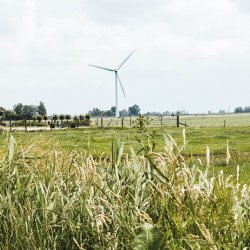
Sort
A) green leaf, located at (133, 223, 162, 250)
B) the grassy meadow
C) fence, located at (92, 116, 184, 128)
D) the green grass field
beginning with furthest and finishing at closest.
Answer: fence, located at (92, 116, 184, 128) → the green grass field → the grassy meadow → green leaf, located at (133, 223, 162, 250)

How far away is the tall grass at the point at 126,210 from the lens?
3.20 meters

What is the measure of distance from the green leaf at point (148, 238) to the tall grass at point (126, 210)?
0.04 ft

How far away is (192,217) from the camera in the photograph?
3.21m

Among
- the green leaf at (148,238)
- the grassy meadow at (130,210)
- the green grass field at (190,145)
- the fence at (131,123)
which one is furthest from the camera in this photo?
the fence at (131,123)

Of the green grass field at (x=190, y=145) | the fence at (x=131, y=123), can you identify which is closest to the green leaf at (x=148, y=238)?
the green grass field at (x=190, y=145)

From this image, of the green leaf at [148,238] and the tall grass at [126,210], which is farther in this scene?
the tall grass at [126,210]

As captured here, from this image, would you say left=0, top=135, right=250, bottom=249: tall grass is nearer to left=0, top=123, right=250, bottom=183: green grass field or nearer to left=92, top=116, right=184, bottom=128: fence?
left=0, top=123, right=250, bottom=183: green grass field

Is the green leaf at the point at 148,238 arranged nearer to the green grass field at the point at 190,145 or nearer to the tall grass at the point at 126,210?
the tall grass at the point at 126,210

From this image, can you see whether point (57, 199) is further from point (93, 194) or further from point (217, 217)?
point (217, 217)

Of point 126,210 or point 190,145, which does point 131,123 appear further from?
point 126,210

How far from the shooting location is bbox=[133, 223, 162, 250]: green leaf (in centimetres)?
273

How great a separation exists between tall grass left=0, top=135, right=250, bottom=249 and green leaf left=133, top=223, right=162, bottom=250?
12mm

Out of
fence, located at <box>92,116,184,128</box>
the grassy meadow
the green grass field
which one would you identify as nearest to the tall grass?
the grassy meadow

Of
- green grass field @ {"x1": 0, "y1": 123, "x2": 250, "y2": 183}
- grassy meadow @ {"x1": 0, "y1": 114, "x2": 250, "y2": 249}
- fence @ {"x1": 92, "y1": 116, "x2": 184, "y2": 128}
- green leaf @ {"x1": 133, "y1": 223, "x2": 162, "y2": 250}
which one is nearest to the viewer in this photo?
green leaf @ {"x1": 133, "y1": 223, "x2": 162, "y2": 250}
